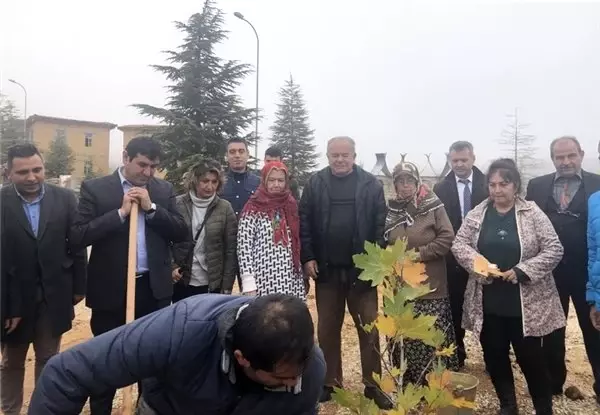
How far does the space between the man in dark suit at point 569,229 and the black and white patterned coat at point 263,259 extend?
1936mm

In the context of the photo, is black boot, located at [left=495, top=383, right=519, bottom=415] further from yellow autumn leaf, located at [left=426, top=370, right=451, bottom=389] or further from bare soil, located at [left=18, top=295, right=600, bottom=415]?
yellow autumn leaf, located at [left=426, top=370, right=451, bottom=389]

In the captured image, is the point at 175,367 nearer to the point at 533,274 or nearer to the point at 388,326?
the point at 388,326

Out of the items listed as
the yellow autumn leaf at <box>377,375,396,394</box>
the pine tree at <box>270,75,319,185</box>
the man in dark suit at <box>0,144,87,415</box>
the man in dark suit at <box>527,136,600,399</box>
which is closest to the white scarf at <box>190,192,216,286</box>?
the man in dark suit at <box>0,144,87,415</box>

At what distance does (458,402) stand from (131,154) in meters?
2.35

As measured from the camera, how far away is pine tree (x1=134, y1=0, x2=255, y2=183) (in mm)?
16250

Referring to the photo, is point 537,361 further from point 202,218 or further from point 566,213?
point 202,218

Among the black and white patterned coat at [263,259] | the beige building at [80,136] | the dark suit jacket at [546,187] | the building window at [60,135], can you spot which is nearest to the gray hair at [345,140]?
the black and white patterned coat at [263,259]

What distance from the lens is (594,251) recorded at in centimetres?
328

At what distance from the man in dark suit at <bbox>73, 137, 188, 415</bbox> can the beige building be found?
44.3 meters

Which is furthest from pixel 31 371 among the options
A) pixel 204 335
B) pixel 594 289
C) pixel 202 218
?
pixel 594 289

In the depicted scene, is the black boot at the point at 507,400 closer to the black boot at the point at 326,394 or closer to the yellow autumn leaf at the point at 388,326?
the black boot at the point at 326,394

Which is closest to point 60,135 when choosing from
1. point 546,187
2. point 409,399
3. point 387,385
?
point 546,187

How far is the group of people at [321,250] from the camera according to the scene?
10.0 feet

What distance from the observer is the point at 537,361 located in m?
3.22
